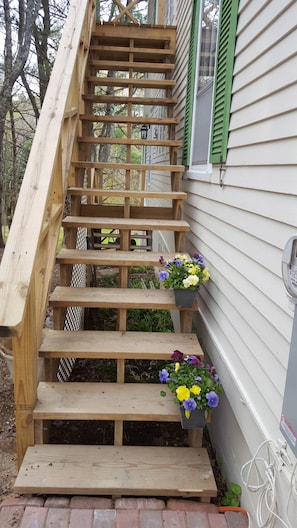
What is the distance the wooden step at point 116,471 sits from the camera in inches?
68.3

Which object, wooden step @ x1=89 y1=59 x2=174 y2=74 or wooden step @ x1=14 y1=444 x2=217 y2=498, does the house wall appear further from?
wooden step @ x1=89 y1=59 x2=174 y2=74

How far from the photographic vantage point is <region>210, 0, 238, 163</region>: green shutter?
2178 millimetres

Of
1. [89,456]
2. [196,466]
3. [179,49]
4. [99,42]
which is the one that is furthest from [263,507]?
[99,42]

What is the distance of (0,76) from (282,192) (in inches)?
324

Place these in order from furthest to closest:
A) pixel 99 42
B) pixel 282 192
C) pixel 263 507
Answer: pixel 99 42, pixel 263 507, pixel 282 192

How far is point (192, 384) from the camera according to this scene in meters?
1.88

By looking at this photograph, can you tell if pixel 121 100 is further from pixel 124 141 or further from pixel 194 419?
pixel 194 419

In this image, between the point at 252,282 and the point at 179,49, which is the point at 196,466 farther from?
the point at 179,49

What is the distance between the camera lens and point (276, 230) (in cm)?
151

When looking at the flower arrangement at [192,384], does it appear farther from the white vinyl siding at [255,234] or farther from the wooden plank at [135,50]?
the wooden plank at [135,50]

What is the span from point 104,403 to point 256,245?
114 centimetres

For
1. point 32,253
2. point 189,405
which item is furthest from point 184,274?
point 32,253

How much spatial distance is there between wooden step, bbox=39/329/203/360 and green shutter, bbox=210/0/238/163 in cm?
114

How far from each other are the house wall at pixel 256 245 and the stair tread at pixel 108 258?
49 centimetres
